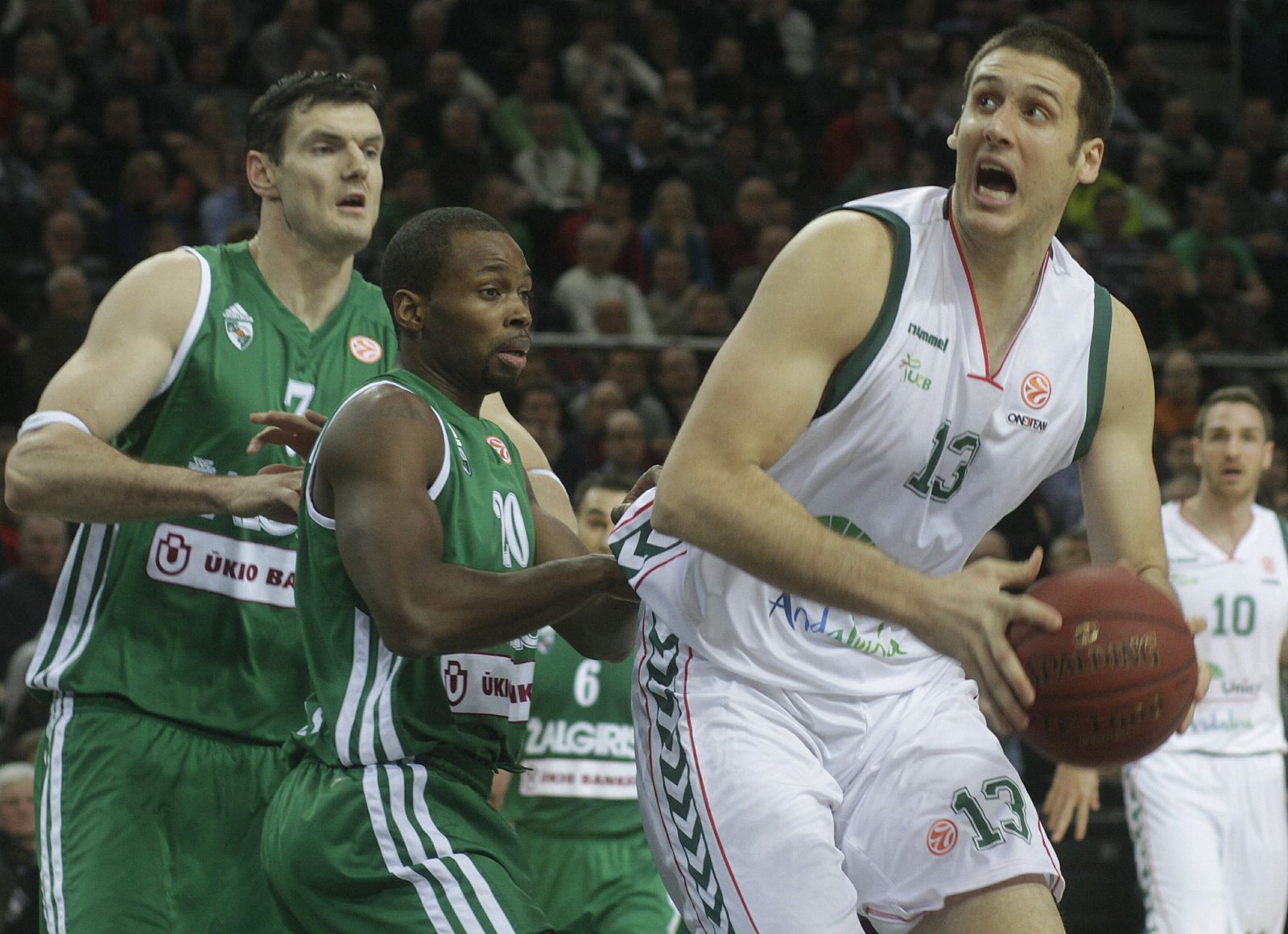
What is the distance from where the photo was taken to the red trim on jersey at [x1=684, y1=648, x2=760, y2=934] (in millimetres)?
3145

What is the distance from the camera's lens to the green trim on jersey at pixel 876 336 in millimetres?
3201

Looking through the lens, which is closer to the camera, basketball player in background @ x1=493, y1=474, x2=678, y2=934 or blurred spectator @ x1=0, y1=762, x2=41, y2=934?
basketball player in background @ x1=493, y1=474, x2=678, y2=934

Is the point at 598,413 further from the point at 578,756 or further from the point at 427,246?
the point at 427,246

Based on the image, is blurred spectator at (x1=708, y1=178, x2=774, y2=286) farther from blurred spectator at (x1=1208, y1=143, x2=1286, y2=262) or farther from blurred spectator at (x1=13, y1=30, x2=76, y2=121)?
blurred spectator at (x1=13, y1=30, x2=76, y2=121)

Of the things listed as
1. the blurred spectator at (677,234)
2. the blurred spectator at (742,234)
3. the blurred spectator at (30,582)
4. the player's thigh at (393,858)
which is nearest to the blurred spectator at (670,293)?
the blurred spectator at (677,234)

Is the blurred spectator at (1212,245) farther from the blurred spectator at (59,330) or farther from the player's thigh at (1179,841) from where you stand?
the blurred spectator at (59,330)

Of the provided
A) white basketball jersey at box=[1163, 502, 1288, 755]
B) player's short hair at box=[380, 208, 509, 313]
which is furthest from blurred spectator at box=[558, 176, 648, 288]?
player's short hair at box=[380, 208, 509, 313]

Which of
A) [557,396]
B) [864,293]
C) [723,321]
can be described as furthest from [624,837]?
[723,321]

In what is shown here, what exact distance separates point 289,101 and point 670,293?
6.92 meters

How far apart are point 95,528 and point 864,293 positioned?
6.25ft

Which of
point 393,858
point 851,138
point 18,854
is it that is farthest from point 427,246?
point 851,138

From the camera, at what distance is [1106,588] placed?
9.73 ft

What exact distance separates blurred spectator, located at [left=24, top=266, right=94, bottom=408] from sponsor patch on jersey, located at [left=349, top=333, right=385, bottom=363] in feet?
16.2

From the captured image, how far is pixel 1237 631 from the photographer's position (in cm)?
777
